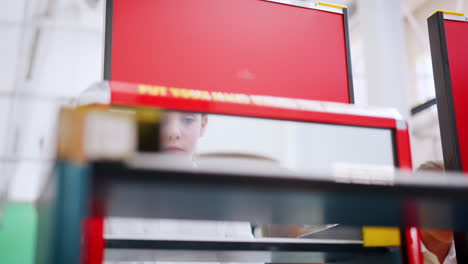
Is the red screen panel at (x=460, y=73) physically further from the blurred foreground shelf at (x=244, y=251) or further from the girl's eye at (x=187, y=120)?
the girl's eye at (x=187, y=120)

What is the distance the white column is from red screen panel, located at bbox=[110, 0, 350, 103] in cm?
291

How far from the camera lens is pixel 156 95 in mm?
1239

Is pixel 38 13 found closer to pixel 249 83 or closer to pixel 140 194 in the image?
pixel 249 83

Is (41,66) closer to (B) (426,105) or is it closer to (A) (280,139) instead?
(B) (426,105)

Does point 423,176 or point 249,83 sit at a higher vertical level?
point 249,83

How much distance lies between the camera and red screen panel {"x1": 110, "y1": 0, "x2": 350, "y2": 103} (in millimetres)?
1603

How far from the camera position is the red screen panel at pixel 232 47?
1.60 meters

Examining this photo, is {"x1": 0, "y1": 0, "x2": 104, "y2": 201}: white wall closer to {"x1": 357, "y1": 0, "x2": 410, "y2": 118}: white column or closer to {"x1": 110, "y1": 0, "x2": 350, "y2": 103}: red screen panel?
{"x1": 357, "y1": 0, "x2": 410, "y2": 118}: white column

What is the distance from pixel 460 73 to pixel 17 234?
4608mm

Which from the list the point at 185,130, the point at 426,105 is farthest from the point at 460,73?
the point at 185,130

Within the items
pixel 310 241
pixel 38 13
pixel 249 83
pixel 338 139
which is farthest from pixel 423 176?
pixel 38 13

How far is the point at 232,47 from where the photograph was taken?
1.74m

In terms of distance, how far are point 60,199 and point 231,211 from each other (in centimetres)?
29

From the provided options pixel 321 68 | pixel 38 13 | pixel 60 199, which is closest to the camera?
pixel 60 199
